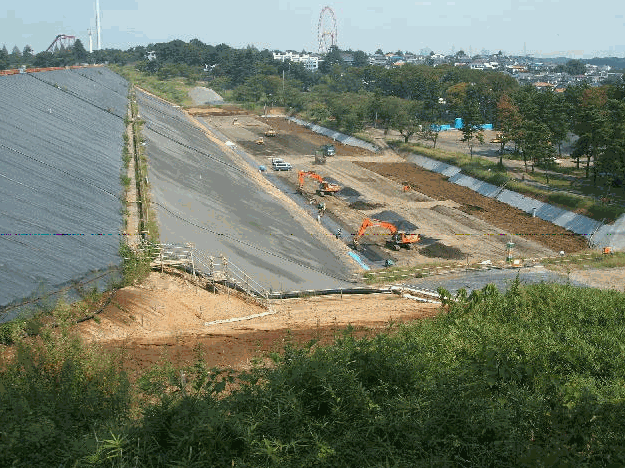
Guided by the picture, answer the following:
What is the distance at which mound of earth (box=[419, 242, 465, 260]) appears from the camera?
36250 millimetres

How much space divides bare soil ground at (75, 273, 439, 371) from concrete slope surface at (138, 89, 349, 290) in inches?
168

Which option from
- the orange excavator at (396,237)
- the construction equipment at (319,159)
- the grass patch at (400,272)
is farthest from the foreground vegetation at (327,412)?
the construction equipment at (319,159)

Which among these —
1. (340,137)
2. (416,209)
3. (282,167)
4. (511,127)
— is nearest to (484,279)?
(416,209)

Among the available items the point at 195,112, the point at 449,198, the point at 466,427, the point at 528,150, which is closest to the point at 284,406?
the point at 466,427

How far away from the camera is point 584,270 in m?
33.0

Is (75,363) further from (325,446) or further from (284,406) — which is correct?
(325,446)

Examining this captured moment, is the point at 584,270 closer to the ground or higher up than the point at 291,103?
closer to the ground

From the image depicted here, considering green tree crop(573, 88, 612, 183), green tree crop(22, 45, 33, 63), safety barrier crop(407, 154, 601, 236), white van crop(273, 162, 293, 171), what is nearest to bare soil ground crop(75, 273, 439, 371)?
safety barrier crop(407, 154, 601, 236)

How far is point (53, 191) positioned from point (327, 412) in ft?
69.2

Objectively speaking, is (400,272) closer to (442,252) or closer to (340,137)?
(442,252)

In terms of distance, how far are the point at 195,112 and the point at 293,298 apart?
81.1 meters

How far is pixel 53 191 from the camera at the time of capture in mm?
27500

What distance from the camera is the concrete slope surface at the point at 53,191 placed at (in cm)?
1973

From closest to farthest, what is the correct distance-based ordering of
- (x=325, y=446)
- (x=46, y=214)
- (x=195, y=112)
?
(x=325, y=446) < (x=46, y=214) < (x=195, y=112)
